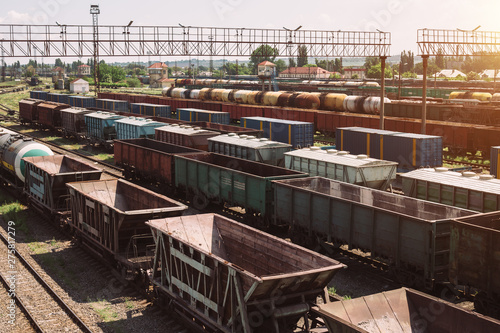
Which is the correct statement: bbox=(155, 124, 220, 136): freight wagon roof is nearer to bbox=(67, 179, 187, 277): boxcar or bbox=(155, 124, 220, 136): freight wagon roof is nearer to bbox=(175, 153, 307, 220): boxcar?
bbox=(175, 153, 307, 220): boxcar

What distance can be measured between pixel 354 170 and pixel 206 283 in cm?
1272

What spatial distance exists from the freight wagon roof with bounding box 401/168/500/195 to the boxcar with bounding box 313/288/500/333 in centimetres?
974

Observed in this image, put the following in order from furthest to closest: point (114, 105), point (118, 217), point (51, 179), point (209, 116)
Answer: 1. point (114, 105)
2. point (209, 116)
3. point (51, 179)
4. point (118, 217)

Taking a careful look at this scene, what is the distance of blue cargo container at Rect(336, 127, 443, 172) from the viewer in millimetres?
30797

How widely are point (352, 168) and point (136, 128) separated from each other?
21.0 metres

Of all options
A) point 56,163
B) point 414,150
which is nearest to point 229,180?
point 56,163

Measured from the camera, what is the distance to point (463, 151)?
40250mm

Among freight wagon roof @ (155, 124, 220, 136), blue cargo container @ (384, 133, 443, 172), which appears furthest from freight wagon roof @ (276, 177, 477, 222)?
freight wagon roof @ (155, 124, 220, 136)

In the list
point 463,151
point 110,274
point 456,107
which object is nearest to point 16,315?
point 110,274

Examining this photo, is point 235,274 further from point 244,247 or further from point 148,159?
point 148,159

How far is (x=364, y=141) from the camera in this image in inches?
1348

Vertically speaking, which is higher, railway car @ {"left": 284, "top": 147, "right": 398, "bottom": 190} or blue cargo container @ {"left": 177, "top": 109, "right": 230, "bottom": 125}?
blue cargo container @ {"left": 177, "top": 109, "right": 230, "bottom": 125}

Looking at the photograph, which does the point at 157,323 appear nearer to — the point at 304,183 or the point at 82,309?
the point at 82,309

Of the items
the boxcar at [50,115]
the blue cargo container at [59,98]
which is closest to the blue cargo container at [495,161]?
the boxcar at [50,115]
